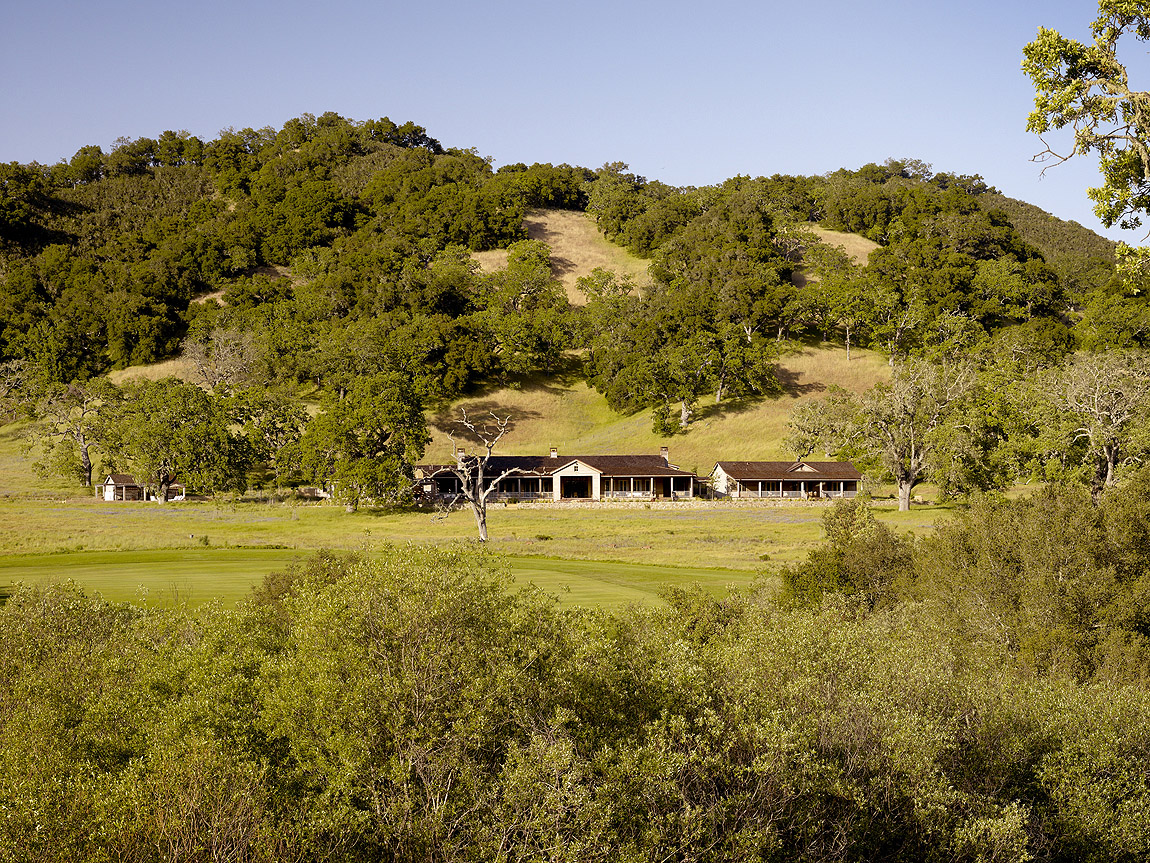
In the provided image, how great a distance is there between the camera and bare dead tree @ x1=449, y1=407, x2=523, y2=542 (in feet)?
201

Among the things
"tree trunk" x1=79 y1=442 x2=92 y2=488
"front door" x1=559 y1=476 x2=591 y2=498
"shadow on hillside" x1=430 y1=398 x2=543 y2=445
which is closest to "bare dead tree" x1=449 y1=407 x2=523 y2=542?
"shadow on hillside" x1=430 y1=398 x2=543 y2=445

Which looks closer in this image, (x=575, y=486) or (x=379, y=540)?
(x=379, y=540)

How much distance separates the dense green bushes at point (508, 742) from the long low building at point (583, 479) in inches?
2866

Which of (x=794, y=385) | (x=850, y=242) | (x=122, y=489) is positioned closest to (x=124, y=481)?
(x=122, y=489)

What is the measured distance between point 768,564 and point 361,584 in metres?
33.8

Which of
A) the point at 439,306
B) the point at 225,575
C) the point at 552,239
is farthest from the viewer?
the point at 552,239

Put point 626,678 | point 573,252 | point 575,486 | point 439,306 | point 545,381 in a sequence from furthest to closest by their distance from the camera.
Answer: point 573,252 < point 439,306 < point 545,381 < point 575,486 < point 626,678

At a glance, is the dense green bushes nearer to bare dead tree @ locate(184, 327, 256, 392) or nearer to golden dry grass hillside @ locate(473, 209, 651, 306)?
bare dead tree @ locate(184, 327, 256, 392)

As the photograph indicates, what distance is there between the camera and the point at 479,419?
113 meters

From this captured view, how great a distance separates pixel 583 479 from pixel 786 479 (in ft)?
69.1

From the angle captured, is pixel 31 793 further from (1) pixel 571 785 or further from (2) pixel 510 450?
(2) pixel 510 450

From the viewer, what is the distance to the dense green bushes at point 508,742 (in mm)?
13391

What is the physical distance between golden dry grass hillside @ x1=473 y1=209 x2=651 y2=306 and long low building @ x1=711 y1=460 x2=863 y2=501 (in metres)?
48.5

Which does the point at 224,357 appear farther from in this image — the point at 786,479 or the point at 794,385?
the point at 794,385
